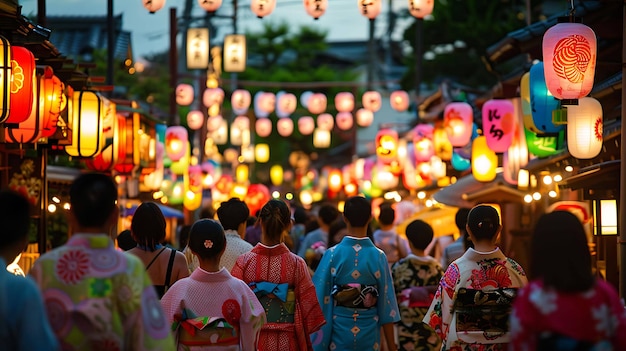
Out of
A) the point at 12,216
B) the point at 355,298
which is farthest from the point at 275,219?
the point at 12,216

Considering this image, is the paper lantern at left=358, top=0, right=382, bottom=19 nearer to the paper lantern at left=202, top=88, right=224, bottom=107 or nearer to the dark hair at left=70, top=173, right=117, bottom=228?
the dark hair at left=70, top=173, right=117, bottom=228

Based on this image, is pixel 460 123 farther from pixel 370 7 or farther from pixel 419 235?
pixel 419 235

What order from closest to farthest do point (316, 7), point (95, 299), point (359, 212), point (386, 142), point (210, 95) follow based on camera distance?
point (95, 299), point (359, 212), point (316, 7), point (386, 142), point (210, 95)

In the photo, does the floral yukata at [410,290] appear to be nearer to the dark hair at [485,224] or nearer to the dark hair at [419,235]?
the dark hair at [419,235]

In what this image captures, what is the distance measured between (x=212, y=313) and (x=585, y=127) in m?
7.84

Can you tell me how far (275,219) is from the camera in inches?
392

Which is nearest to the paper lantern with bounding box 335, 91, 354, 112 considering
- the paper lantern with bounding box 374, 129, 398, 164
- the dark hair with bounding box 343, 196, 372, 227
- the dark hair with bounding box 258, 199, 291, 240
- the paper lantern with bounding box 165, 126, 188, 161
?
the paper lantern with bounding box 374, 129, 398, 164

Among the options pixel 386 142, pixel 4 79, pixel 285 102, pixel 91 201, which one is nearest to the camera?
pixel 91 201

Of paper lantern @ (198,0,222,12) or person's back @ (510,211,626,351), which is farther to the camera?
paper lantern @ (198,0,222,12)

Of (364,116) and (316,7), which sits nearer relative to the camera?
(316,7)

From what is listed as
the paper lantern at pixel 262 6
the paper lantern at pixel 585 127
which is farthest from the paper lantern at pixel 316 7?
the paper lantern at pixel 585 127

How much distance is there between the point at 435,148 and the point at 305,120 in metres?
26.4

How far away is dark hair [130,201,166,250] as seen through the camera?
31.8ft

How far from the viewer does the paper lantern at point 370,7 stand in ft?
75.4
